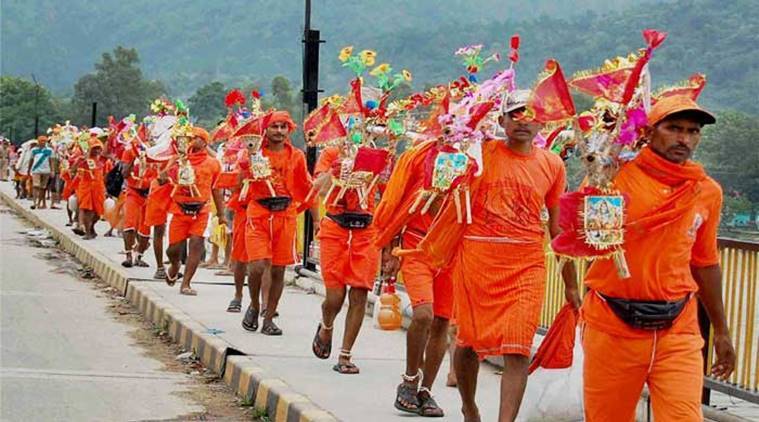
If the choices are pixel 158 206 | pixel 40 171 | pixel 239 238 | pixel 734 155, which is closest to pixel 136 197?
pixel 158 206

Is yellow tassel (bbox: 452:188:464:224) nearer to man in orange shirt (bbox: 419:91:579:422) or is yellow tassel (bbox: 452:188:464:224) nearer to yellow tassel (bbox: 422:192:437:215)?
man in orange shirt (bbox: 419:91:579:422)

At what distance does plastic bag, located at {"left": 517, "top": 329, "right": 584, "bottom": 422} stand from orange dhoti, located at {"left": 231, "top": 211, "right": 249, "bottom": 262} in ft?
18.0

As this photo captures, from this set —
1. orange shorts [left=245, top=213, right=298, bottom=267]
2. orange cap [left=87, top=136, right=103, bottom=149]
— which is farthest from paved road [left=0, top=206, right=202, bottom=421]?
orange cap [left=87, top=136, right=103, bottom=149]

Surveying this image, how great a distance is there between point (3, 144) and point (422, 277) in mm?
56053

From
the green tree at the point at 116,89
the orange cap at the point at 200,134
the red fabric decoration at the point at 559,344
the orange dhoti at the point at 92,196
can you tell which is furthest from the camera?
the green tree at the point at 116,89

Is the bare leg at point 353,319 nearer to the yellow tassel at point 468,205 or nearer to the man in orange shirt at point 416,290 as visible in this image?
the man in orange shirt at point 416,290

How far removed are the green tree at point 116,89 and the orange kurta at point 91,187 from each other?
62.4m

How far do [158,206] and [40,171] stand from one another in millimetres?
21205

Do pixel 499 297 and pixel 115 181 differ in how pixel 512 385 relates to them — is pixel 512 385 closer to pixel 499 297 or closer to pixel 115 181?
pixel 499 297

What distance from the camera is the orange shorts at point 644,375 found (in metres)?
5.80

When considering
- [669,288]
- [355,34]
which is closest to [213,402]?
[669,288]

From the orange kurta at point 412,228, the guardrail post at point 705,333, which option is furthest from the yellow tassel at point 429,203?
the guardrail post at point 705,333

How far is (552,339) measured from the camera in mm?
7246

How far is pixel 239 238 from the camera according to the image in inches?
523
